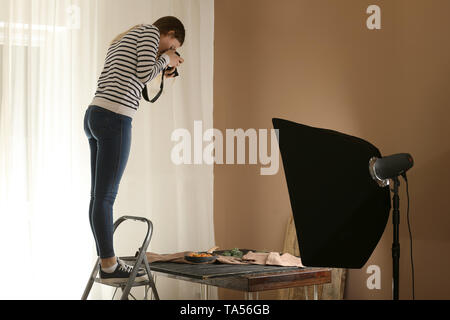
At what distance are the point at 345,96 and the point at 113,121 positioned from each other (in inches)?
65.2

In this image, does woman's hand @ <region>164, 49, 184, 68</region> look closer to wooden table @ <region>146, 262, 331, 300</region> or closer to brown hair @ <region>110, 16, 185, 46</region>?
brown hair @ <region>110, 16, 185, 46</region>

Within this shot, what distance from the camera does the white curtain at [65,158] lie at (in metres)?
3.36

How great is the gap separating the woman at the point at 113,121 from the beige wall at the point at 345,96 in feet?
4.61

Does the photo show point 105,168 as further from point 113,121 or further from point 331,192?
point 331,192

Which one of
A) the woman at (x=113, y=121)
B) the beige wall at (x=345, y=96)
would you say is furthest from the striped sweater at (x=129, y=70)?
the beige wall at (x=345, y=96)

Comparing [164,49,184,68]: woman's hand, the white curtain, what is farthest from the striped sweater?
the white curtain

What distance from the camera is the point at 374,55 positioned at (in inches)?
125

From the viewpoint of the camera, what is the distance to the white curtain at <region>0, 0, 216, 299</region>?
336cm

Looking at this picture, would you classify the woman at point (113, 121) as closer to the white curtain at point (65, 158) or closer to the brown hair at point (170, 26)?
the brown hair at point (170, 26)

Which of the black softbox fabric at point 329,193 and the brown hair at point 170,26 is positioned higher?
the brown hair at point 170,26

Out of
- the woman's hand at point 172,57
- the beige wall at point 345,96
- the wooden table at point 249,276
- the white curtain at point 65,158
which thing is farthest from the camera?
the white curtain at point 65,158
